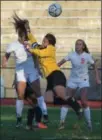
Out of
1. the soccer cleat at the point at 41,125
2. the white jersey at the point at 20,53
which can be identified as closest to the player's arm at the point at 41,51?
the white jersey at the point at 20,53

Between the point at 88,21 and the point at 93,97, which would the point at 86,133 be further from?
the point at 88,21

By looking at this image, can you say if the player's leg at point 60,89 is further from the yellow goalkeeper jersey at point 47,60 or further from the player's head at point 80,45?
the player's head at point 80,45

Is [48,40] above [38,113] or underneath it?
above

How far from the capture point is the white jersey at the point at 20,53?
451 inches

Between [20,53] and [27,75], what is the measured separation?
1.41ft

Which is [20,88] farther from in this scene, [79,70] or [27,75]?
[79,70]

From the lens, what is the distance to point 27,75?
38.0ft

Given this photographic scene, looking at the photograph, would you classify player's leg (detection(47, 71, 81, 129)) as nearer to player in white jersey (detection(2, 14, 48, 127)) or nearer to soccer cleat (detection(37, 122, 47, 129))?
player in white jersey (detection(2, 14, 48, 127))

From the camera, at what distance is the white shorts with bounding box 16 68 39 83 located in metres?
11.5

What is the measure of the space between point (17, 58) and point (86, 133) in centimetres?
194

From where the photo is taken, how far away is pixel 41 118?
11.7 m

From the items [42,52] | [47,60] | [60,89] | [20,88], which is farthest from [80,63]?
[20,88]

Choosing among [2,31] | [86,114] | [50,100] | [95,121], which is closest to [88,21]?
[2,31]

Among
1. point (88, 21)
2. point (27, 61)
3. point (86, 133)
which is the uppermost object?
point (88, 21)
